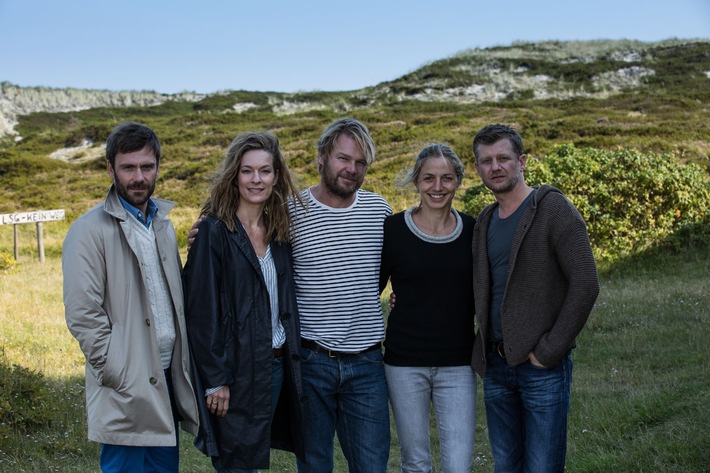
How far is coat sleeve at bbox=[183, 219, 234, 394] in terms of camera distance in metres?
3.02

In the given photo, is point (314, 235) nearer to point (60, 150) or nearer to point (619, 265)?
point (619, 265)

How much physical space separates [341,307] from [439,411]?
27.6 inches

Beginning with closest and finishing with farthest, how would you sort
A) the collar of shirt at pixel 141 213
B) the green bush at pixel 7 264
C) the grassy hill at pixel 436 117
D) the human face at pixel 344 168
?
the collar of shirt at pixel 141 213
the human face at pixel 344 168
the green bush at pixel 7 264
the grassy hill at pixel 436 117

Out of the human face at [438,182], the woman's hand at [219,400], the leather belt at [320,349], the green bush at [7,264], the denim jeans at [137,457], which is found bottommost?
the green bush at [7,264]

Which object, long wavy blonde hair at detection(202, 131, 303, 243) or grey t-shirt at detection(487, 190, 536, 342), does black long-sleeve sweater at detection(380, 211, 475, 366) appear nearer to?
grey t-shirt at detection(487, 190, 536, 342)

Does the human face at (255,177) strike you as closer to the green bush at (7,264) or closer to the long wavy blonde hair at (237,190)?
the long wavy blonde hair at (237,190)

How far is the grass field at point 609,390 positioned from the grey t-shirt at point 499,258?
138 cm

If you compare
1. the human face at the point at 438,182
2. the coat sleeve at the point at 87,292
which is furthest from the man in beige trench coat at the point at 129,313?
the human face at the point at 438,182

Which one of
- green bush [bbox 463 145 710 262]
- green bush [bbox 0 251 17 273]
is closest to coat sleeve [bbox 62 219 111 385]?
green bush [bbox 463 145 710 262]

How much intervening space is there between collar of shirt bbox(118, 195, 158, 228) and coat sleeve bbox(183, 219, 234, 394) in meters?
0.27

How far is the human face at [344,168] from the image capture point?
3.45 metres

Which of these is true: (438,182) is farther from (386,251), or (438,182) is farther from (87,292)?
(87,292)

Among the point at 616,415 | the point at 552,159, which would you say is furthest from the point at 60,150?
the point at 616,415

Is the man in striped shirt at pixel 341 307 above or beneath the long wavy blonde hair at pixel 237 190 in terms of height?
beneath
